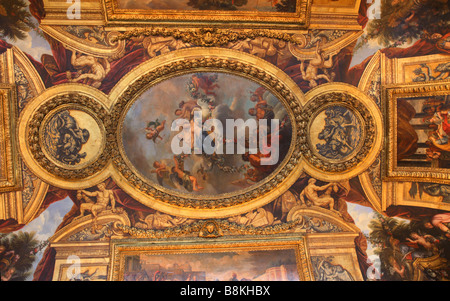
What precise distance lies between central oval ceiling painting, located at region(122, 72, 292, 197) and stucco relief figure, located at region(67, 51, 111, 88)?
1520 millimetres

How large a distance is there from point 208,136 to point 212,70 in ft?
6.77

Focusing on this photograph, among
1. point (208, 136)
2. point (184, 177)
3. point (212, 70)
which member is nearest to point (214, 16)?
point (212, 70)

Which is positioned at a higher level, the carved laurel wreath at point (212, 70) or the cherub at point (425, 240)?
the carved laurel wreath at point (212, 70)

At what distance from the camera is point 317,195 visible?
1236 cm

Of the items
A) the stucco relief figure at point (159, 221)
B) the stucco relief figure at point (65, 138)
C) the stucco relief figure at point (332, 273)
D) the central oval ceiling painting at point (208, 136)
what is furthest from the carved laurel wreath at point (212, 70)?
the stucco relief figure at point (332, 273)

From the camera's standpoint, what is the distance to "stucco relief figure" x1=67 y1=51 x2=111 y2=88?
11.8 metres

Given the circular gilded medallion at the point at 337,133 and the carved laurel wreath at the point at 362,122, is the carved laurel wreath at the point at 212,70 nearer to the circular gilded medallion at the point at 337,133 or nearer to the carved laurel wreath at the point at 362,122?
the carved laurel wreath at the point at 362,122

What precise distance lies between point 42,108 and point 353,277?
10.4m

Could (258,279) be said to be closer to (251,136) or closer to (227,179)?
(227,179)

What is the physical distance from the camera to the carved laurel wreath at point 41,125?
11.6 metres

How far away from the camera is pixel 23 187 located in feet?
38.6

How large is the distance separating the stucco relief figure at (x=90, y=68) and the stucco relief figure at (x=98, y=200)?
10.6ft

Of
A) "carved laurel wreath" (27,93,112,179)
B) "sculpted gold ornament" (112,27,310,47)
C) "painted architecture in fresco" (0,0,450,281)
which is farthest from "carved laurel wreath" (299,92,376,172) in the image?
"carved laurel wreath" (27,93,112,179)

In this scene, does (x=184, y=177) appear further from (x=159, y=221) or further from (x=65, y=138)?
(x=65, y=138)
